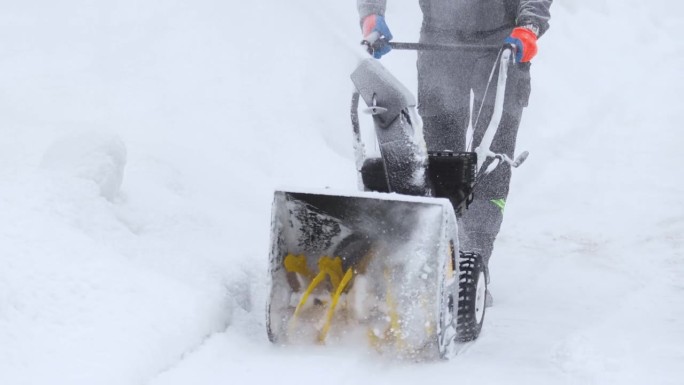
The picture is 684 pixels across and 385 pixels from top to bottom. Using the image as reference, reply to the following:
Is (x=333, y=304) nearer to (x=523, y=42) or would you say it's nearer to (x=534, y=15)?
(x=523, y=42)

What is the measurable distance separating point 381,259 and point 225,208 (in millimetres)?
1503

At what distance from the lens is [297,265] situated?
3.06m

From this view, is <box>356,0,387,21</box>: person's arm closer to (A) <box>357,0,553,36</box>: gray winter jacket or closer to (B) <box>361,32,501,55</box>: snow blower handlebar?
(A) <box>357,0,553,36</box>: gray winter jacket

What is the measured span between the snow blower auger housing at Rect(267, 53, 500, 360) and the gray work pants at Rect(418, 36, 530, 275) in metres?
A: 0.91

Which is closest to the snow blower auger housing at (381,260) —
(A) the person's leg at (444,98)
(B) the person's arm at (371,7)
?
(B) the person's arm at (371,7)

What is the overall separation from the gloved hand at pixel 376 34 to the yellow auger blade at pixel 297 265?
3.93 ft

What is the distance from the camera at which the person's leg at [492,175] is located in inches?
163

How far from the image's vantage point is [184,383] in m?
2.51

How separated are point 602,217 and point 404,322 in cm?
352

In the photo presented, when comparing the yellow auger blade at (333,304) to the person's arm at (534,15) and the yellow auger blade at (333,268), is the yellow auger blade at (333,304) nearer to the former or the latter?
the yellow auger blade at (333,268)

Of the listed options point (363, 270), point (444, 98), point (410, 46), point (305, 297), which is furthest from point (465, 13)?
point (305, 297)

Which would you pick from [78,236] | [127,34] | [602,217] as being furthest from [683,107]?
[78,236]

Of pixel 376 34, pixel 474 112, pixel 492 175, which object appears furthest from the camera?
pixel 474 112

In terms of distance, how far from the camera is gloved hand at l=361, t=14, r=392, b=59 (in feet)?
12.5
